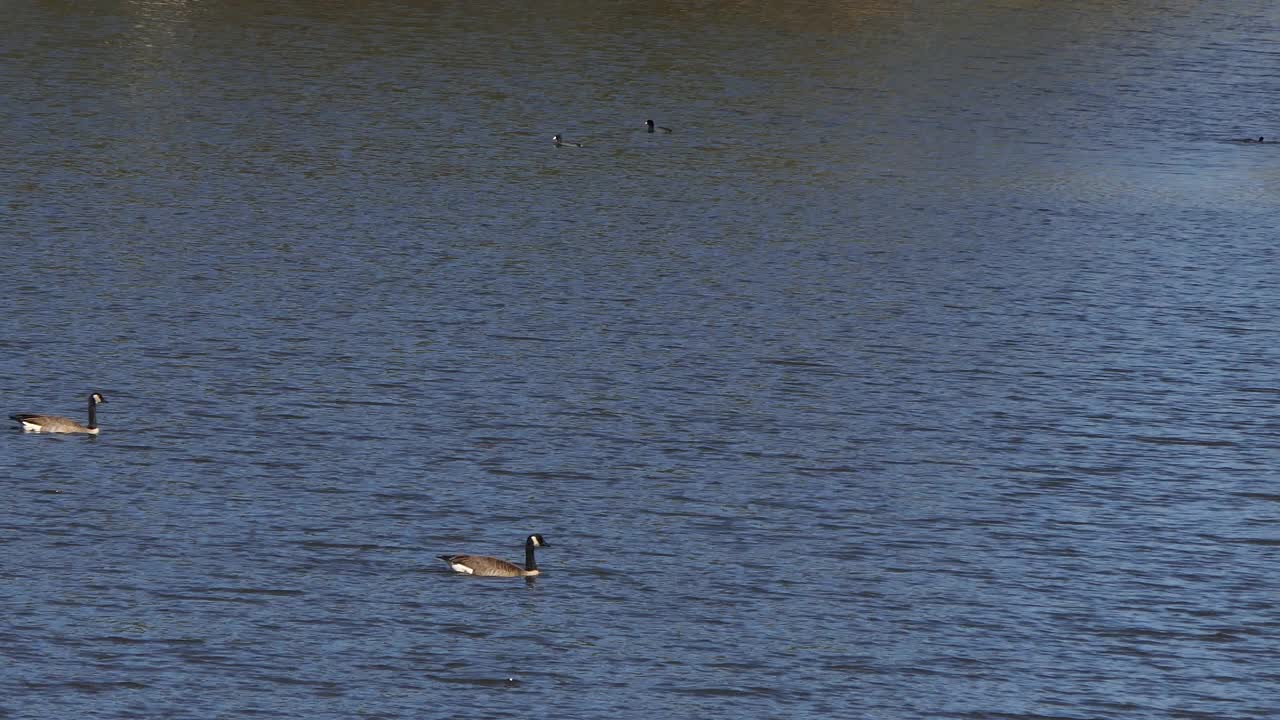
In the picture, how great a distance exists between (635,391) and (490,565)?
1221cm

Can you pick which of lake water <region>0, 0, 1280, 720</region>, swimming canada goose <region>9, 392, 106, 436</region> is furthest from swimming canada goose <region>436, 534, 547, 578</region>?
swimming canada goose <region>9, 392, 106, 436</region>

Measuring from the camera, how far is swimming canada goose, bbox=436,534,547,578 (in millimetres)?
31703

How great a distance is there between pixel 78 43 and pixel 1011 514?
206ft

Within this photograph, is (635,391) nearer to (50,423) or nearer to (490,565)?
(50,423)

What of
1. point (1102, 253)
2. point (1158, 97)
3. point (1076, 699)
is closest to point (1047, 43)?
point (1158, 97)

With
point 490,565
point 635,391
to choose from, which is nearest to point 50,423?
point 490,565

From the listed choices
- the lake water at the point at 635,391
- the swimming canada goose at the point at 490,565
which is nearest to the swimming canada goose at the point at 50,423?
the lake water at the point at 635,391

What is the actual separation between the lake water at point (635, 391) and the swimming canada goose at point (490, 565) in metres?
0.27

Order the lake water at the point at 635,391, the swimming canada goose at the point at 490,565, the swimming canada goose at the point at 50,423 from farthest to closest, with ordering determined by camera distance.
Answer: the swimming canada goose at the point at 50,423 → the swimming canada goose at the point at 490,565 → the lake water at the point at 635,391

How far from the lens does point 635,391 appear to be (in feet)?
143

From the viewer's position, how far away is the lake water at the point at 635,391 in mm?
29234

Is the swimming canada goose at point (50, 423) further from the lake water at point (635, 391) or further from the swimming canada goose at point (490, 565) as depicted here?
the swimming canada goose at point (490, 565)

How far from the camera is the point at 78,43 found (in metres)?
89.8

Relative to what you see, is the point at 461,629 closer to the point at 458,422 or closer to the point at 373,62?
the point at 458,422
